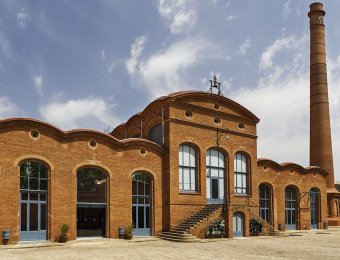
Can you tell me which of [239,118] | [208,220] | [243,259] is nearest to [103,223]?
[208,220]

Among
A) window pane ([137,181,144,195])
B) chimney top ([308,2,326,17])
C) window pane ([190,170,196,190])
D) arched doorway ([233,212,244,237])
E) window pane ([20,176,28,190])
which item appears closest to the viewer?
window pane ([20,176,28,190])

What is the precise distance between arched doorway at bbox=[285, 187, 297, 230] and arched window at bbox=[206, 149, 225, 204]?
28.2ft

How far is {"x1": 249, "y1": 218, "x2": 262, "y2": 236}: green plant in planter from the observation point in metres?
30.5

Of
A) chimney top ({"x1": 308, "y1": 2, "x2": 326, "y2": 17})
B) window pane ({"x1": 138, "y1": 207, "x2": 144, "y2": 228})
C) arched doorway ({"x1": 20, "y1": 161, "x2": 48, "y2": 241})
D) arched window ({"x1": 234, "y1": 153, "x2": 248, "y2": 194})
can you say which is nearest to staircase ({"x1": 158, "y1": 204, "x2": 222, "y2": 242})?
window pane ({"x1": 138, "y1": 207, "x2": 144, "y2": 228})

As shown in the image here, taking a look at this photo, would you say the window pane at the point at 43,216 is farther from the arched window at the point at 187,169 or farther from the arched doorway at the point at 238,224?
the arched doorway at the point at 238,224

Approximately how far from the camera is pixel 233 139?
32.6m

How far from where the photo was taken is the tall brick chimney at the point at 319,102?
4469 centimetres

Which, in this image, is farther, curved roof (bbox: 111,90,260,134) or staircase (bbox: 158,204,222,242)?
curved roof (bbox: 111,90,260,134)

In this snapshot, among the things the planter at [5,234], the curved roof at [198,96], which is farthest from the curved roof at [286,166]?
the planter at [5,234]

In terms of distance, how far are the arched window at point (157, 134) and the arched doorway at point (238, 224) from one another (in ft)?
23.5

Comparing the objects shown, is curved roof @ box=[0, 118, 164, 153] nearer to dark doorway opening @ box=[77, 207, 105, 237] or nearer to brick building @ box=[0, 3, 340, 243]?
brick building @ box=[0, 3, 340, 243]

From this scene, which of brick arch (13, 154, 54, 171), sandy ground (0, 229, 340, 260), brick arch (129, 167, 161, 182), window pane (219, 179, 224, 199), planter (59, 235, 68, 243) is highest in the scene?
brick arch (13, 154, 54, 171)

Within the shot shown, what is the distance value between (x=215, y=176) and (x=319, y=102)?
62.7ft

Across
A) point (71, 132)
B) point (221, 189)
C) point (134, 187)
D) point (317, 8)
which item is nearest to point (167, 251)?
point (134, 187)
